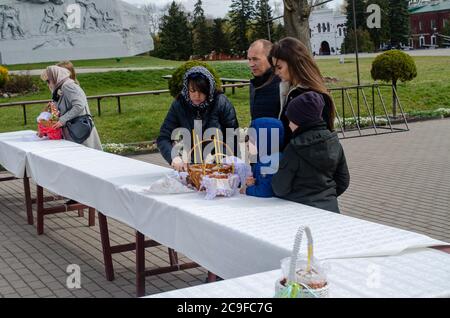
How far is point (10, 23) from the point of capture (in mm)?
31891

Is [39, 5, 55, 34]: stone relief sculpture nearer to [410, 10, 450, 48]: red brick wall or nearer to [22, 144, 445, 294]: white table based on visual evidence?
[22, 144, 445, 294]: white table

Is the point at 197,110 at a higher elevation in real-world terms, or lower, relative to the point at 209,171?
higher

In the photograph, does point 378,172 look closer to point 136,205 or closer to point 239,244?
point 136,205

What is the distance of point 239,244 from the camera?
11.4 ft

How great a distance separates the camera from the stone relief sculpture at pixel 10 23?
3178 cm

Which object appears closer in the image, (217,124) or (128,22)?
(217,124)

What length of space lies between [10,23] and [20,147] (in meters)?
26.0

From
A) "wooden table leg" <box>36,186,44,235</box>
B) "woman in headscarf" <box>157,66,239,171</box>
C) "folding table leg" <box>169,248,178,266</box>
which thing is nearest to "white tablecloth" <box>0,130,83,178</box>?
"wooden table leg" <box>36,186,44,235</box>

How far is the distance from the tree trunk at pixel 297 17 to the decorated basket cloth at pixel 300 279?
14845mm

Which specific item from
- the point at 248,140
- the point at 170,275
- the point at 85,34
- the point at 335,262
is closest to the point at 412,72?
the point at 170,275

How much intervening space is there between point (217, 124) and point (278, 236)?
1.87m

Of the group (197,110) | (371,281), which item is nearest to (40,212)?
(197,110)

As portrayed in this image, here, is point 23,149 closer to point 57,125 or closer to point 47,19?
point 57,125
